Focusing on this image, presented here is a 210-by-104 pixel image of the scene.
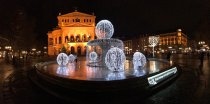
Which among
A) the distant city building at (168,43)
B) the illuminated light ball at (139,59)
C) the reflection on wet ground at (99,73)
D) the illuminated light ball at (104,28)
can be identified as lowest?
the reflection on wet ground at (99,73)

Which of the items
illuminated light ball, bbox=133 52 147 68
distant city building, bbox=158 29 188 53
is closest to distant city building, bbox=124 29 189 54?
distant city building, bbox=158 29 188 53

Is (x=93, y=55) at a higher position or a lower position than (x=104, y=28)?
lower

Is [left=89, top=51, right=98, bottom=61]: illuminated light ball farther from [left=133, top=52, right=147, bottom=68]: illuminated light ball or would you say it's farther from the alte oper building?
the alte oper building

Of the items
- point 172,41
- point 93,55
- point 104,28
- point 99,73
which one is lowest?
point 99,73

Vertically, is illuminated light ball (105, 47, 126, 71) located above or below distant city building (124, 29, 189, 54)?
below

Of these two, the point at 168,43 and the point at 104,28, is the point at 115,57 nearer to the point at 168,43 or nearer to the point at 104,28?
the point at 104,28

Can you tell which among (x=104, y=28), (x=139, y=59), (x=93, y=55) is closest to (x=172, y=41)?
(x=93, y=55)

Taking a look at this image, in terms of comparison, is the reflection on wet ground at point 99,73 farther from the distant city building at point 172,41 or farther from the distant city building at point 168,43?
the distant city building at point 172,41

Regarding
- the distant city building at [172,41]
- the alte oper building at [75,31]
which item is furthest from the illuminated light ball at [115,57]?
the distant city building at [172,41]

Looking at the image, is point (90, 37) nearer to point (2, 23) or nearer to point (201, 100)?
point (2, 23)

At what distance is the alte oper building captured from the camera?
8456 centimetres

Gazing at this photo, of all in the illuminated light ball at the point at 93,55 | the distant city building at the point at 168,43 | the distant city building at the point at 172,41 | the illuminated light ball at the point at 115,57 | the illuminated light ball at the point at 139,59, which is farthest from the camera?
the distant city building at the point at 172,41

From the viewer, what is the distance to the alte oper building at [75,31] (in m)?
84.6

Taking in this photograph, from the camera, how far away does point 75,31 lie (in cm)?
8675
